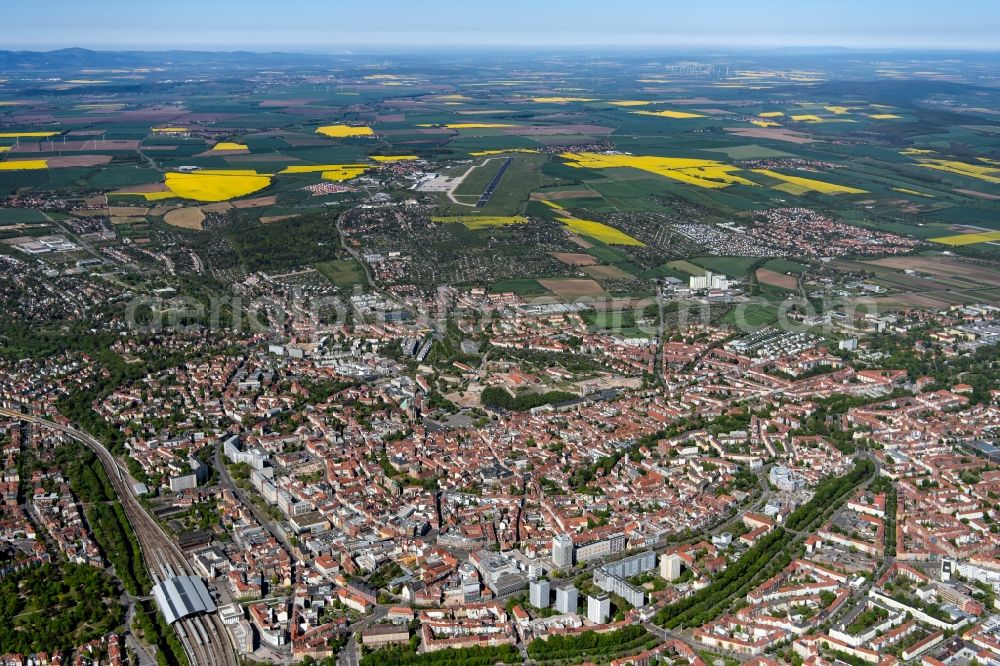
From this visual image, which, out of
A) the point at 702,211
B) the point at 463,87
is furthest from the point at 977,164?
the point at 463,87

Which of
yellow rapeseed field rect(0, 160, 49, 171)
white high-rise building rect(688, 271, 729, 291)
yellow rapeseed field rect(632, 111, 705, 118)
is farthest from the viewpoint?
yellow rapeseed field rect(632, 111, 705, 118)

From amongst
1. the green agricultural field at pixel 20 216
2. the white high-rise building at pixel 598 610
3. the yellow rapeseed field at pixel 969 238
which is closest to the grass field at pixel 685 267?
the yellow rapeseed field at pixel 969 238

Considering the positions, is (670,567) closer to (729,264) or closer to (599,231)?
(729,264)

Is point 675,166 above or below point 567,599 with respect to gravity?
below

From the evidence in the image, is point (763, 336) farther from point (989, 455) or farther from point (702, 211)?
point (702, 211)

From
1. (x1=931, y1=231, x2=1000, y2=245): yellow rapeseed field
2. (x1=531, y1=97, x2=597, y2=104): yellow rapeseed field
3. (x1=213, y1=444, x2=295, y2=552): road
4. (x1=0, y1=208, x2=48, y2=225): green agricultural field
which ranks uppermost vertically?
(x1=0, y1=208, x2=48, y2=225): green agricultural field

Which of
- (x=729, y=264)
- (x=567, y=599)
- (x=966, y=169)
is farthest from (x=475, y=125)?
(x=567, y=599)

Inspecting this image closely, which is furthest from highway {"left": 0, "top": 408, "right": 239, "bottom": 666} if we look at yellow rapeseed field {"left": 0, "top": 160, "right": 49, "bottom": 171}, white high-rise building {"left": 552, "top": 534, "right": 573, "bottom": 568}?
yellow rapeseed field {"left": 0, "top": 160, "right": 49, "bottom": 171}

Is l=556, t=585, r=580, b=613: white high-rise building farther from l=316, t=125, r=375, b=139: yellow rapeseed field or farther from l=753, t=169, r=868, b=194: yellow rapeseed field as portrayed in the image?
l=316, t=125, r=375, b=139: yellow rapeseed field
